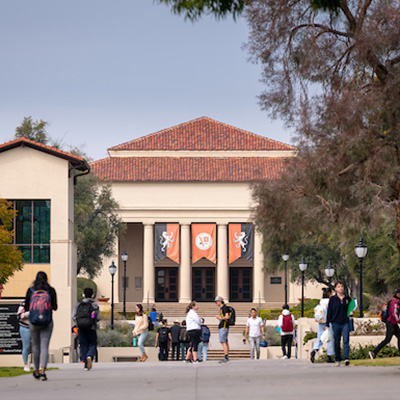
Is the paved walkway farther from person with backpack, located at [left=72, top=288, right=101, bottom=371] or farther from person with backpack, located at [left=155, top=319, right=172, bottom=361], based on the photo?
person with backpack, located at [left=155, top=319, right=172, bottom=361]

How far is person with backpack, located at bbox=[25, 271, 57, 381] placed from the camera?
43.7 ft

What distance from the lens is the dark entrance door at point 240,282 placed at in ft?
233

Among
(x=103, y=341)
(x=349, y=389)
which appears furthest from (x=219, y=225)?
(x=349, y=389)

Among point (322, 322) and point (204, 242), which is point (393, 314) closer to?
point (322, 322)

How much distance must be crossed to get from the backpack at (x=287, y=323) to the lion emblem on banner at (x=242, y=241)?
133 ft

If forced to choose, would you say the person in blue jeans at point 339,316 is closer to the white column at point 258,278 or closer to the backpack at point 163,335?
the backpack at point 163,335

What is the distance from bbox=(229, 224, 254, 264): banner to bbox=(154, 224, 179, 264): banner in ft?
13.8

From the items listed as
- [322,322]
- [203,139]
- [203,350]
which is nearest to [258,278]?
[203,139]

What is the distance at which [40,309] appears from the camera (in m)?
13.3

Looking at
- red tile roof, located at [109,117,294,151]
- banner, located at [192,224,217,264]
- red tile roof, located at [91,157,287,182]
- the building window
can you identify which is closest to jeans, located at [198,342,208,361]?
the building window

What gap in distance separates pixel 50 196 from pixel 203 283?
37.9 metres

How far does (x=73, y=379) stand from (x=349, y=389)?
4.55 metres

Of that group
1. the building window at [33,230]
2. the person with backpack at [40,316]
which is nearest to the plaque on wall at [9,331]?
the building window at [33,230]

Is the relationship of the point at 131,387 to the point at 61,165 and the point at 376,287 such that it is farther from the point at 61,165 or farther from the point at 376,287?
the point at 376,287
